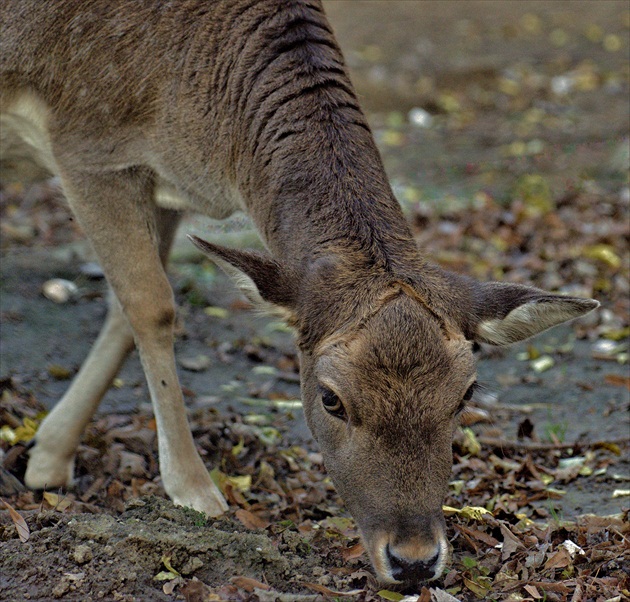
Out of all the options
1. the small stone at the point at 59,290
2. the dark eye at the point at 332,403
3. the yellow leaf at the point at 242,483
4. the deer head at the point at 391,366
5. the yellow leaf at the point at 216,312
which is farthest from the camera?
the yellow leaf at the point at 216,312

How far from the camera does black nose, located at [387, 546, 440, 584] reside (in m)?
4.46

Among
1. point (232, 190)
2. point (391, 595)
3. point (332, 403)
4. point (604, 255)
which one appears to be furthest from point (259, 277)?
point (604, 255)

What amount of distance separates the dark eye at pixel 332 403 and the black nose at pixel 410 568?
72 cm

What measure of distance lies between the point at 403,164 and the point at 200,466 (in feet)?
28.7

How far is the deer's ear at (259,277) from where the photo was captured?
Result: 16.2 feet

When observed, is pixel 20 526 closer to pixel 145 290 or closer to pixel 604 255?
pixel 145 290

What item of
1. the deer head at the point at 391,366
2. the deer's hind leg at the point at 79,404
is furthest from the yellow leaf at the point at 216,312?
the deer head at the point at 391,366

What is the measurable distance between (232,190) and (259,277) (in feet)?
5.08

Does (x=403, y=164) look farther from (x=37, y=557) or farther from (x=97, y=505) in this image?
(x=37, y=557)

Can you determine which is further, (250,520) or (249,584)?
(250,520)

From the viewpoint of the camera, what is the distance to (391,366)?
466 centimetres

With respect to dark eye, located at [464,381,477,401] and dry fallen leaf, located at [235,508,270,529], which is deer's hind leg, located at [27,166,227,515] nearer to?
dry fallen leaf, located at [235,508,270,529]

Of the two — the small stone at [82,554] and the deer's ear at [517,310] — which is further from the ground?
the deer's ear at [517,310]

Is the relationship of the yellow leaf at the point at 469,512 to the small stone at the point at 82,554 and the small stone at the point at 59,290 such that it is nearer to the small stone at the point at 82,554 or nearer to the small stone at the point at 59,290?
the small stone at the point at 82,554
